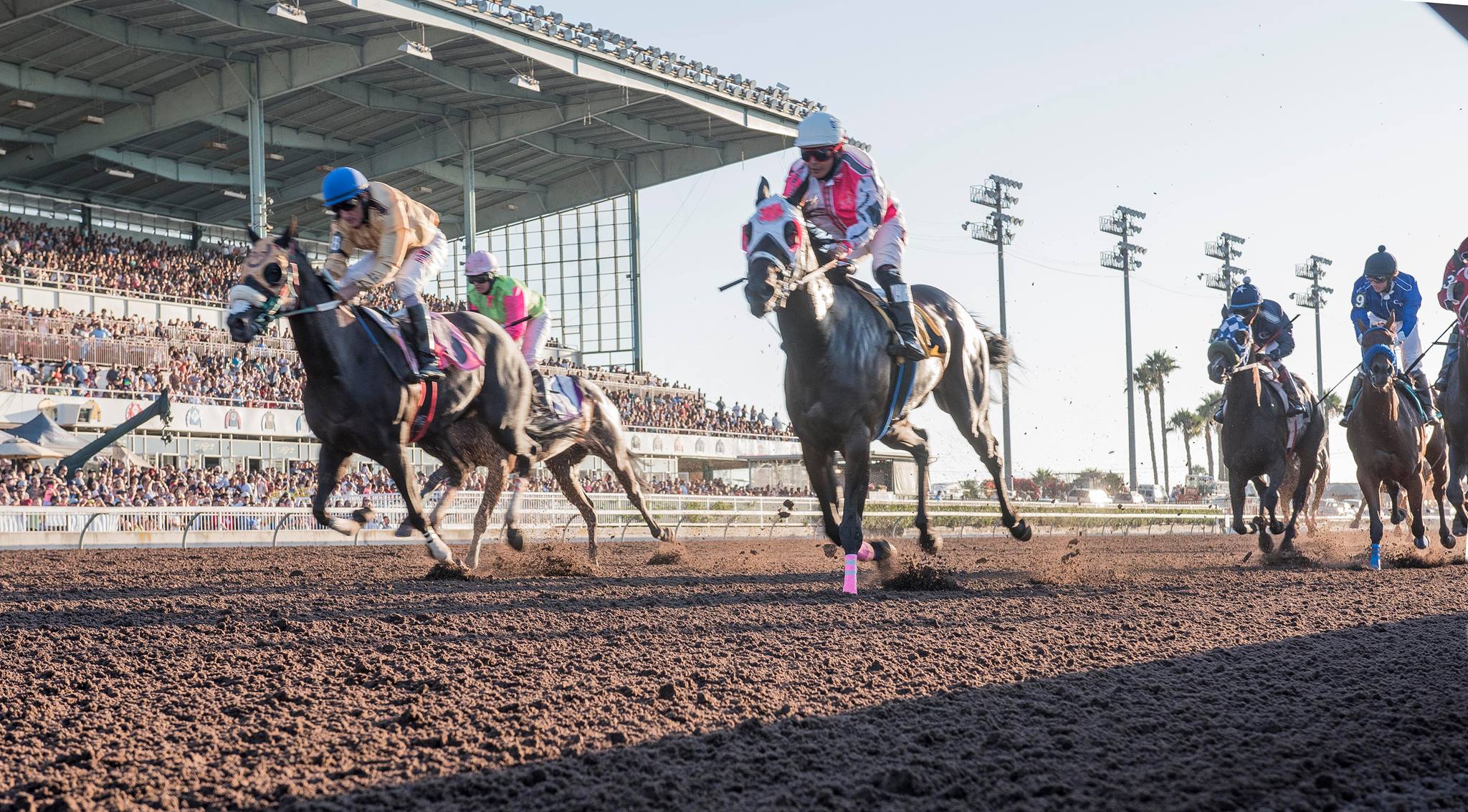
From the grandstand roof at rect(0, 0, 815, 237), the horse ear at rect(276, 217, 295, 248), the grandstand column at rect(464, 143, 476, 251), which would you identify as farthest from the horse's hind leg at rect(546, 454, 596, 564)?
the grandstand column at rect(464, 143, 476, 251)

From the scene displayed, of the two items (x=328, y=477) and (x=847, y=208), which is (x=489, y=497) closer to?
(x=328, y=477)

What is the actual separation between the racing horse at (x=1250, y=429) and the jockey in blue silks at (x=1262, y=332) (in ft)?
0.36

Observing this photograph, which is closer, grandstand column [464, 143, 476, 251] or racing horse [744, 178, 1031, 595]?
racing horse [744, 178, 1031, 595]

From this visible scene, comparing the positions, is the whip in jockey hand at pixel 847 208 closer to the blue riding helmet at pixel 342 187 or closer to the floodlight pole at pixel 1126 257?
the blue riding helmet at pixel 342 187

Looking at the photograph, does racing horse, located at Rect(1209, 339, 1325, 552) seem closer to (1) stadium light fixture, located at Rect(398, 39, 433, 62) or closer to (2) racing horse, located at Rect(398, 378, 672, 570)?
(2) racing horse, located at Rect(398, 378, 672, 570)

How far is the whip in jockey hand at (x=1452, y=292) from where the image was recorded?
11.1m

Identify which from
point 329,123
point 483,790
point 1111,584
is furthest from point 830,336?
point 329,123

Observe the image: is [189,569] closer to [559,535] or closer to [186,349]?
[559,535]

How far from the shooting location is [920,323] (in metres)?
9.62

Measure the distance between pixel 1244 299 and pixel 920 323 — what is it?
5.79 m

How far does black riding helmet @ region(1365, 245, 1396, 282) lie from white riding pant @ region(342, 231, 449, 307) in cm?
913

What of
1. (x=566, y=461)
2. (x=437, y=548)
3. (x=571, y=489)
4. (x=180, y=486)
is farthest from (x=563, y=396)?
(x=180, y=486)

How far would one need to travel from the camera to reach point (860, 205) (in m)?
9.24

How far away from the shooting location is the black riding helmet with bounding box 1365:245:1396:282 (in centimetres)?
1298
